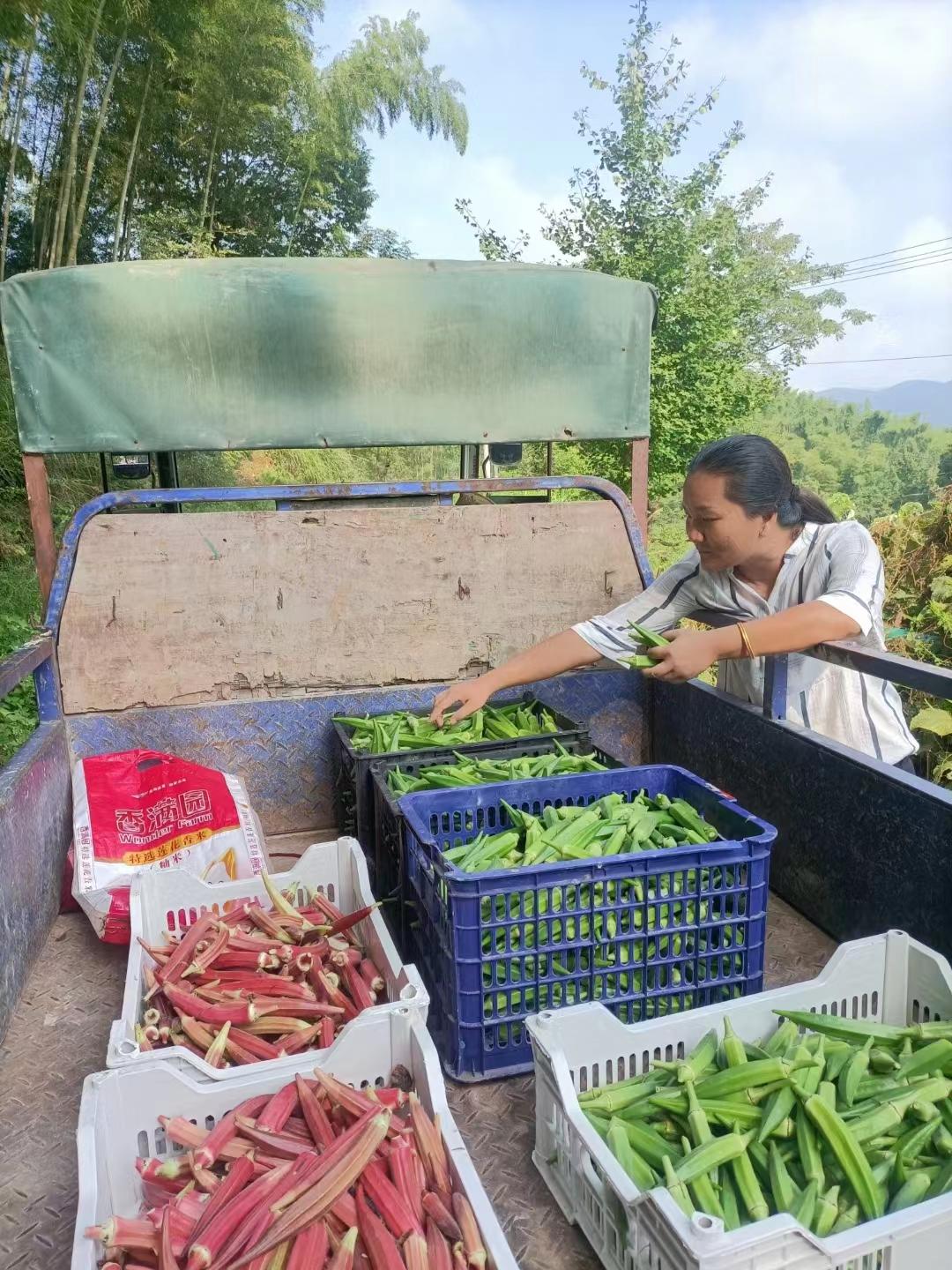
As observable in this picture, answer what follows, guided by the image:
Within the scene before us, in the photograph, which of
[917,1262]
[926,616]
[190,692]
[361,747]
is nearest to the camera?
[917,1262]

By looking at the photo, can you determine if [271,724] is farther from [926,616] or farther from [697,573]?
[926,616]

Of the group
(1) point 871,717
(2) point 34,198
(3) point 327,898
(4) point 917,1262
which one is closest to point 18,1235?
(3) point 327,898

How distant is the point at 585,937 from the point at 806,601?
4.59ft

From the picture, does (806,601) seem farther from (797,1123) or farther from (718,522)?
(797,1123)

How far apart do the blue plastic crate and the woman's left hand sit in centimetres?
58

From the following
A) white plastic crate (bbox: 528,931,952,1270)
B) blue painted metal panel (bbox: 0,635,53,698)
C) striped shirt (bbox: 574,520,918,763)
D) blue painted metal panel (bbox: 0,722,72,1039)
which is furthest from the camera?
striped shirt (bbox: 574,520,918,763)

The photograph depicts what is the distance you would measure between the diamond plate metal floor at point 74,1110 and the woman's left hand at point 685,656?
84cm

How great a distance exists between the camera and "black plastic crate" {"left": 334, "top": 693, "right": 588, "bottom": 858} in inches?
121

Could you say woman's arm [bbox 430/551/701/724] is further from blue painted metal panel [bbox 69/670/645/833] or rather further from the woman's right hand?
blue painted metal panel [bbox 69/670/645/833]

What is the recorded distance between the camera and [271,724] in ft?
11.6

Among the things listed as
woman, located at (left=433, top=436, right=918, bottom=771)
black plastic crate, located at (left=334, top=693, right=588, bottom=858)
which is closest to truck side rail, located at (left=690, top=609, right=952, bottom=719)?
woman, located at (left=433, top=436, right=918, bottom=771)

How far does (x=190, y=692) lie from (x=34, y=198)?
18.0m

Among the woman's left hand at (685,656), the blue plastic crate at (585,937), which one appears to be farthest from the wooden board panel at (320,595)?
the blue plastic crate at (585,937)

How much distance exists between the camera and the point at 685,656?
2871mm
